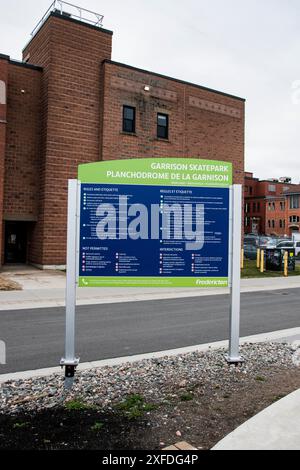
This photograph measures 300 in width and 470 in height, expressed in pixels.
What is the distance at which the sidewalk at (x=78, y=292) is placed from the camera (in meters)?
12.9

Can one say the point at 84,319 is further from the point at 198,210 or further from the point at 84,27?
the point at 84,27

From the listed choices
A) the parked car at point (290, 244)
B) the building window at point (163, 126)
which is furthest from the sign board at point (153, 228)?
the parked car at point (290, 244)

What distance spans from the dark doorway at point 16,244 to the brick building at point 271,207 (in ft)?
197

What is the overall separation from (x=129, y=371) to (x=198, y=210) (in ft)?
7.96

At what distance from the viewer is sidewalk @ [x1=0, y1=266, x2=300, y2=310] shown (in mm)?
12859

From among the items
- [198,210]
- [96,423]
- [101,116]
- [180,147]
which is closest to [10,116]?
[101,116]

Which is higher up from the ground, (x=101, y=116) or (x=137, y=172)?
(x=101, y=116)

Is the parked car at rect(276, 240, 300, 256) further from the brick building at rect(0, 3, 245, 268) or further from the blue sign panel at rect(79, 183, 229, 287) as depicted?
the blue sign panel at rect(79, 183, 229, 287)

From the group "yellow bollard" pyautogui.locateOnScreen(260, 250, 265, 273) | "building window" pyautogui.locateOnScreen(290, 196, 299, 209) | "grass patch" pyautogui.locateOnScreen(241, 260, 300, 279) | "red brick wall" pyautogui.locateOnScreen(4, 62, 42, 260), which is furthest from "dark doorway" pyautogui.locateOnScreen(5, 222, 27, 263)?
"building window" pyautogui.locateOnScreen(290, 196, 299, 209)

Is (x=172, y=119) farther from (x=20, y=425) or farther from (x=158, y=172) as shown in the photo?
(x=20, y=425)

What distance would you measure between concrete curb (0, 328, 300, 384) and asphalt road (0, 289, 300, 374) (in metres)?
0.27

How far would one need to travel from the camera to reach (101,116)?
77.0ft

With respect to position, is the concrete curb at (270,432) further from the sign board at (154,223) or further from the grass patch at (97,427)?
the sign board at (154,223)

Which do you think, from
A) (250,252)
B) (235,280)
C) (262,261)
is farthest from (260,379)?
(250,252)
